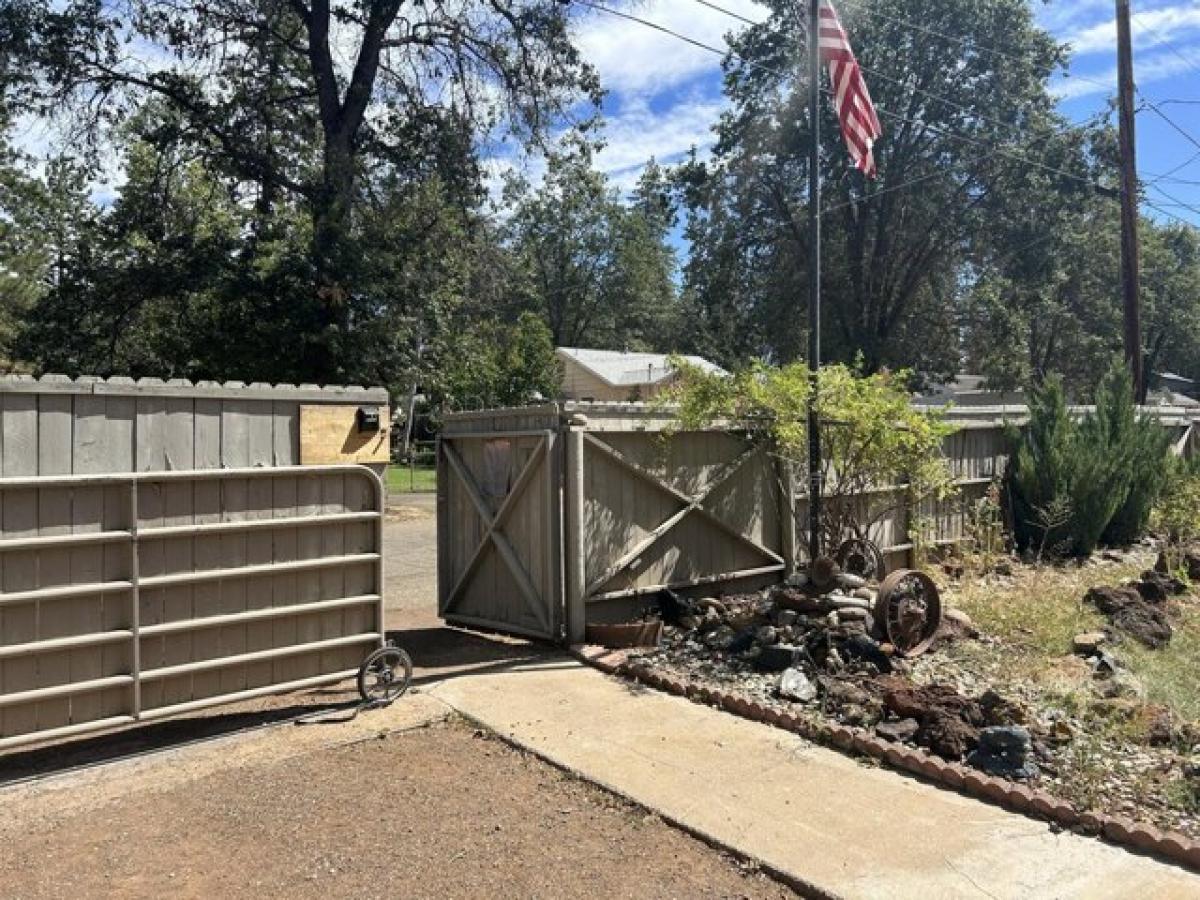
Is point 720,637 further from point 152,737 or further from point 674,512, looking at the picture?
point 152,737

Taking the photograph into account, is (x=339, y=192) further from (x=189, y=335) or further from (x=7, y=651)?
(x=7, y=651)

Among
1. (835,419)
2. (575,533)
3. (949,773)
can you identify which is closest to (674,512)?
(575,533)

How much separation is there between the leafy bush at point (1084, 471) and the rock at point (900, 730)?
609cm

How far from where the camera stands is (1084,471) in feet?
34.7

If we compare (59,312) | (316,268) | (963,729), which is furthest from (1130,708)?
(59,312)

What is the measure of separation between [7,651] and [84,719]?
56 centimetres

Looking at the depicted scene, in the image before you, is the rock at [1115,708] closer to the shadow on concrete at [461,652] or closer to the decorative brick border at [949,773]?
the decorative brick border at [949,773]

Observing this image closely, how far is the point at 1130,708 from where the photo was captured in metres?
5.08

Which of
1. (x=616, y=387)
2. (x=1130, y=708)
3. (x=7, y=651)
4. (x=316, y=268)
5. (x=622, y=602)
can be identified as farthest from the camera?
(x=616, y=387)

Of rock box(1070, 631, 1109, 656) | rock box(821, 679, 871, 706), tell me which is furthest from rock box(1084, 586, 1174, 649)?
rock box(821, 679, 871, 706)

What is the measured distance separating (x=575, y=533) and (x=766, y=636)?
5.69 ft

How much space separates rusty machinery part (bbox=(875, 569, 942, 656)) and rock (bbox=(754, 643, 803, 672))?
846 millimetres

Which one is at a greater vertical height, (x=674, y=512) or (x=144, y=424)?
(x=144, y=424)

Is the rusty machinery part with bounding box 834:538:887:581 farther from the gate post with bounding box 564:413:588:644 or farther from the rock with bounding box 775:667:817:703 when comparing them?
the gate post with bounding box 564:413:588:644
